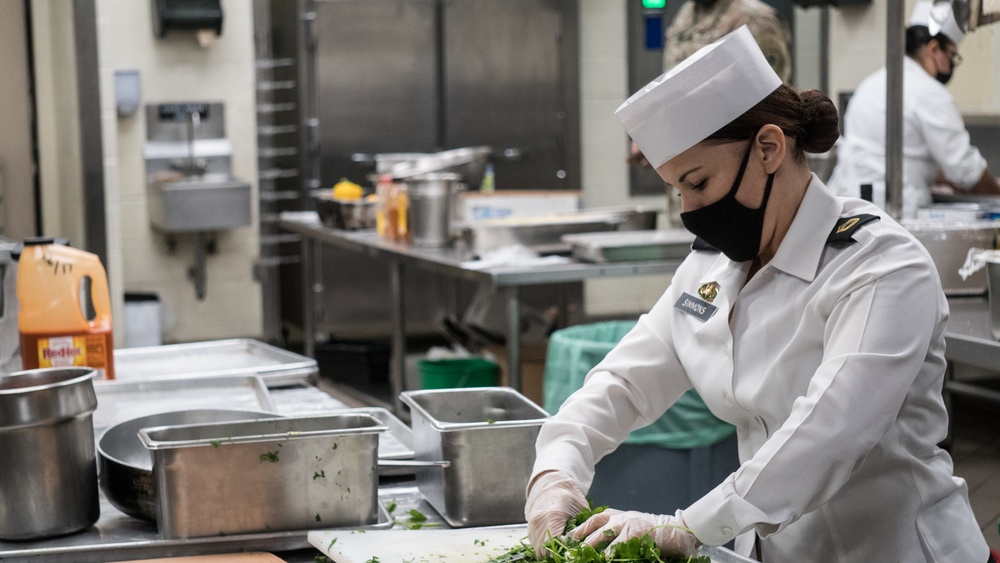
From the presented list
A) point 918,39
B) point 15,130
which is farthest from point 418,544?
point 15,130

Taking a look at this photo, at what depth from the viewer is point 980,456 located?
4.52 metres

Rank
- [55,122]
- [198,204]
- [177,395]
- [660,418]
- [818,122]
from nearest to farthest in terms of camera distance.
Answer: [818,122] < [177,395] < [660,418] < [198,204] < [55,122]

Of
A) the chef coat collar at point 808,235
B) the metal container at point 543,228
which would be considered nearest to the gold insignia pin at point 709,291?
the chef coat collar at point 808,235

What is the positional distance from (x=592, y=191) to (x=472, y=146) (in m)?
0.90

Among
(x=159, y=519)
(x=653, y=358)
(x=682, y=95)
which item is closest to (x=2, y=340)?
(x=159, y=519)

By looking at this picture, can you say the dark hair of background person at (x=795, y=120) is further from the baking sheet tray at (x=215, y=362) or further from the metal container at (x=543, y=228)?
the metal container at (x=543, y=228)

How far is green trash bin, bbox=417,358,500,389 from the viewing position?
4.54 m

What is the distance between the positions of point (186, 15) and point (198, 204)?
1.00m

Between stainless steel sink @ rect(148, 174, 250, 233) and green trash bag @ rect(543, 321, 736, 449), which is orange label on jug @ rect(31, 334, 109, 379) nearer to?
green trash bag @ rect(543, 321, 736, 449)

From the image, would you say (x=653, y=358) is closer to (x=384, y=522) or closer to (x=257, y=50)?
(x=384, y=522)

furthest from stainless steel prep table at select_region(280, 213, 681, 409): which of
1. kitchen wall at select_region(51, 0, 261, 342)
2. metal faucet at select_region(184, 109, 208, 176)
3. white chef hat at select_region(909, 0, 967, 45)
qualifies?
white chef hat at select_region(909, 0, 967, 45)

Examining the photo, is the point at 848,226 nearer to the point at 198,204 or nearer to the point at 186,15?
the point at 198,204

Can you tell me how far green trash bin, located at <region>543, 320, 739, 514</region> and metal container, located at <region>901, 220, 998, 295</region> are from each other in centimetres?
73

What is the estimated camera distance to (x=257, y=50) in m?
6.49
